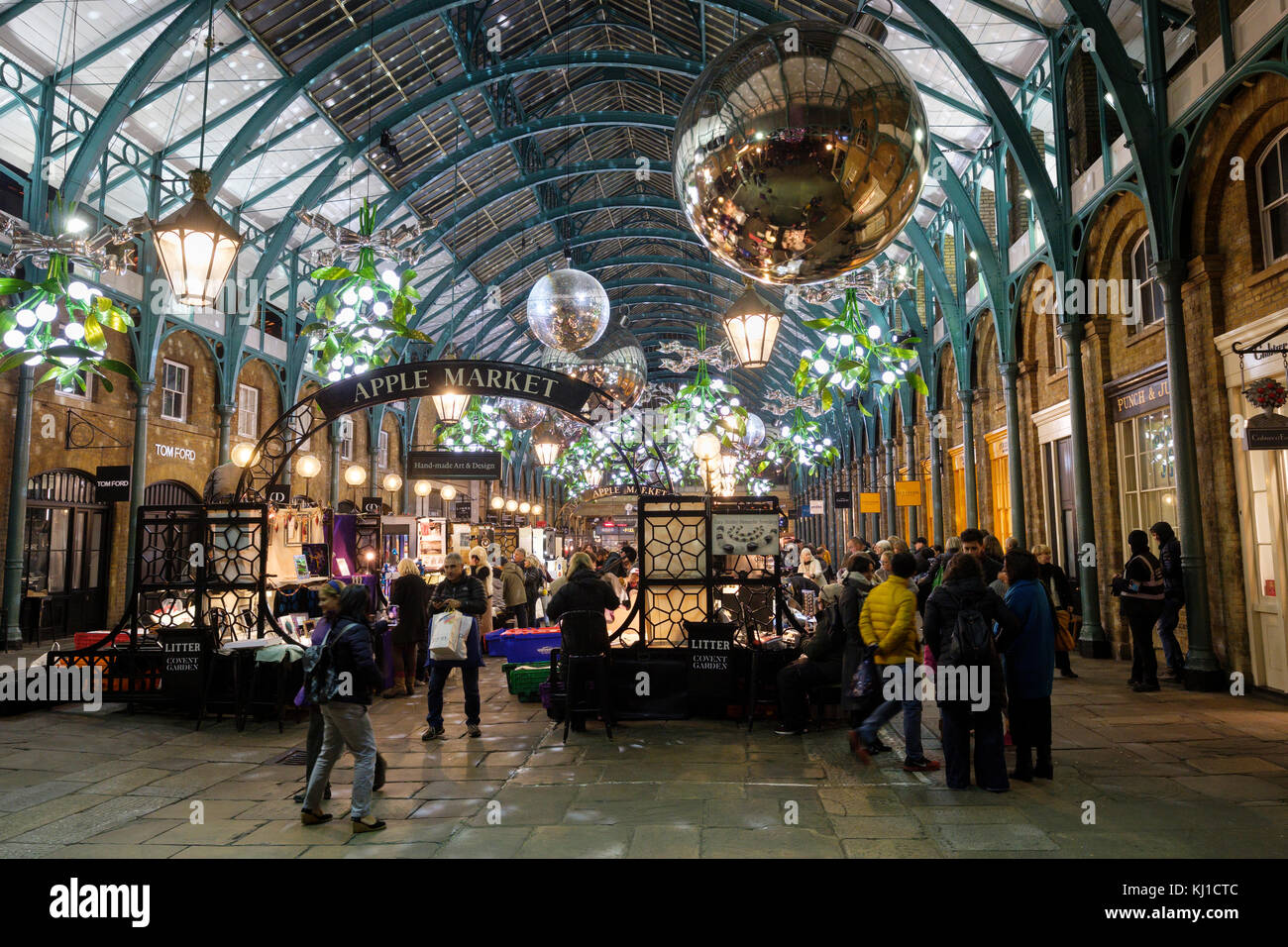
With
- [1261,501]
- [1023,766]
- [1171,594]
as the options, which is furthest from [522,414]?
[1261,501]

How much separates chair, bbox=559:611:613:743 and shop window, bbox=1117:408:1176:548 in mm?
7601

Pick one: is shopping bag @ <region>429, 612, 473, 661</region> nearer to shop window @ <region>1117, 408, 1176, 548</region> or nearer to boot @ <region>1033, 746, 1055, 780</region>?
boot @ <region>1033, 746, 1055, 780</region>

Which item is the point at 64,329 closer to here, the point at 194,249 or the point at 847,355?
the point at 194,249

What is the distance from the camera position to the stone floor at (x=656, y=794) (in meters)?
4.67

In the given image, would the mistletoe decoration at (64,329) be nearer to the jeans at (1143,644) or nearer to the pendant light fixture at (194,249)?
the pendant light fixture at (194,249)

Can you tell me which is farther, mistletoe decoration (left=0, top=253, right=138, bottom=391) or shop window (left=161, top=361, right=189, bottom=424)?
shop window (left=161, top=361, right=189, bottom=424)

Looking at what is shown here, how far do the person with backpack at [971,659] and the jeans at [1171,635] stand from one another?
4651mm

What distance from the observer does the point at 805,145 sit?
2.41m

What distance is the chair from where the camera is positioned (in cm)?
760

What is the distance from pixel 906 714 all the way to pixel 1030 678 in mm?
1003

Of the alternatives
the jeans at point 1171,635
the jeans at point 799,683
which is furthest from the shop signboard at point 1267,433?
the jeans at point 799,683

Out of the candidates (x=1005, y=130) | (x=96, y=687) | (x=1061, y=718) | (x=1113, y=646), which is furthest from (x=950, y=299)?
(x=96, y=687)

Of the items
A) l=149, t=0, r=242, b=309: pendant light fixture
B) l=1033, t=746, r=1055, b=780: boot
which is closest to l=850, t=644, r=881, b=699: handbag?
l=1033, t=746, r=1055, b=780: boot

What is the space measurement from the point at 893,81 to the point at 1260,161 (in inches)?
334
